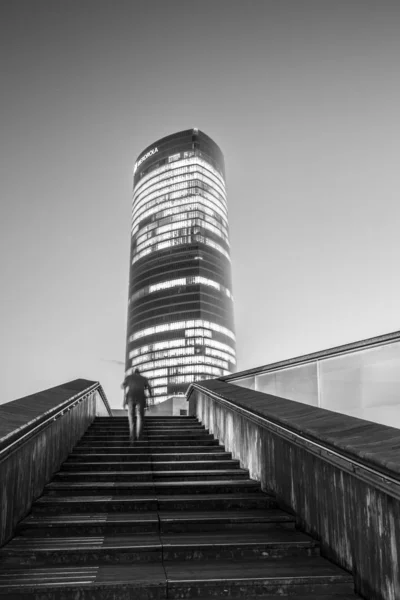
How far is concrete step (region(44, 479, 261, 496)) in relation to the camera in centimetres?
536

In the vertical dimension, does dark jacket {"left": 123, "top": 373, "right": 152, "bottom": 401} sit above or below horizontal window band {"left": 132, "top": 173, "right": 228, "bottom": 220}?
below

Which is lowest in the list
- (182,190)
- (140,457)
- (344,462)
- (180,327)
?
(140,457)

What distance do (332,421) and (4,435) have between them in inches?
104

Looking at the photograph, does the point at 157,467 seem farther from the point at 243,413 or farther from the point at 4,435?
the point at 4,435

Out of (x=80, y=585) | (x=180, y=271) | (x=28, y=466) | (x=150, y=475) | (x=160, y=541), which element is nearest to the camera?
(x=80, y=585)

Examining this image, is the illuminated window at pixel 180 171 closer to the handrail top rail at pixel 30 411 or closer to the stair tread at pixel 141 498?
the handrail top rail at pixel 30 411

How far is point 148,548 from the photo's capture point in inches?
149

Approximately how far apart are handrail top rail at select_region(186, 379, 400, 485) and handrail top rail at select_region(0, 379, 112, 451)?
2286mm

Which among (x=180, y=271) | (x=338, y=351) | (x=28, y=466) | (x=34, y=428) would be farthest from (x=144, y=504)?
(x=180, y=271)

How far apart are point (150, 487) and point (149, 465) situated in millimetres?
950

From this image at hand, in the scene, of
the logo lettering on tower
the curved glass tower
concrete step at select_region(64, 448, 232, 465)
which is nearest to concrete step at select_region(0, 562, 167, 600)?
concrete step at select_region(64, 448, 232, 465)

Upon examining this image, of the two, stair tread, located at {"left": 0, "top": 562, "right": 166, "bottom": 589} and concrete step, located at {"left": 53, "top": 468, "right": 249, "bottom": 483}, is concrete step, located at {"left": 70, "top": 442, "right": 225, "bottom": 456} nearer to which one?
concrete step, located at {"left": 53, "top": 468, "right": 249, "bottom": 483}

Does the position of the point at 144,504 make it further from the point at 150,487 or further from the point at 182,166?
the point at 182,166

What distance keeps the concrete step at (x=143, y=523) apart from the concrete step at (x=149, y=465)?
1617mm
